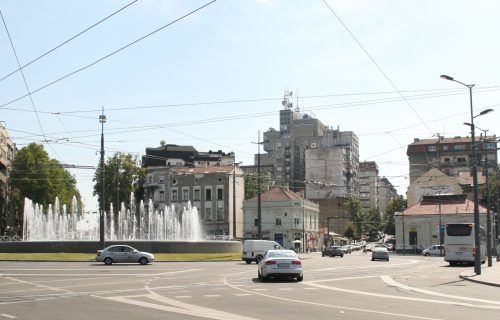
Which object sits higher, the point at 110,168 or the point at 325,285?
the point at 110,168

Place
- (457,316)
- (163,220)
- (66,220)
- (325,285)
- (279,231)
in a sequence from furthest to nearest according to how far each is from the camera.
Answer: (279,231)
(163,220)
(66,220)
(325,285)
(457,316)

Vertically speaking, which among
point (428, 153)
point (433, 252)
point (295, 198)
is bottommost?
point (433, 252)

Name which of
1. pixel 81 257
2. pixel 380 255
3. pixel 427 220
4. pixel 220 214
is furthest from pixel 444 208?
pixel 81 257

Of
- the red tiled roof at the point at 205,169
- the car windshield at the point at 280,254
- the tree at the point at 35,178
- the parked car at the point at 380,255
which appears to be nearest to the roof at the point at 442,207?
the red tiled roof at the point at 205,169

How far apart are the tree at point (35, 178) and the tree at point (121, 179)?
958 cm

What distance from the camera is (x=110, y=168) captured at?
105438mm

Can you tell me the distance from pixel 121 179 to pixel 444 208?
52.7 metres

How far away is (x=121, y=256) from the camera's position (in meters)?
42.4

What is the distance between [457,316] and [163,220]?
6340cm

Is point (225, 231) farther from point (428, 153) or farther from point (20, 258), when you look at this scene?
point (428, 153)

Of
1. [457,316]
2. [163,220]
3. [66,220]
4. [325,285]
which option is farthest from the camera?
[163,220]

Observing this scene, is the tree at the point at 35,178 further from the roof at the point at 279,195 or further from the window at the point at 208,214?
the roof at the point at 279,195

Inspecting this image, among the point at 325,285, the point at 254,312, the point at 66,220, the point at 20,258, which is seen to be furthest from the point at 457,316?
the point at 66,220

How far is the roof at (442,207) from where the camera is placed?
89.6 m
